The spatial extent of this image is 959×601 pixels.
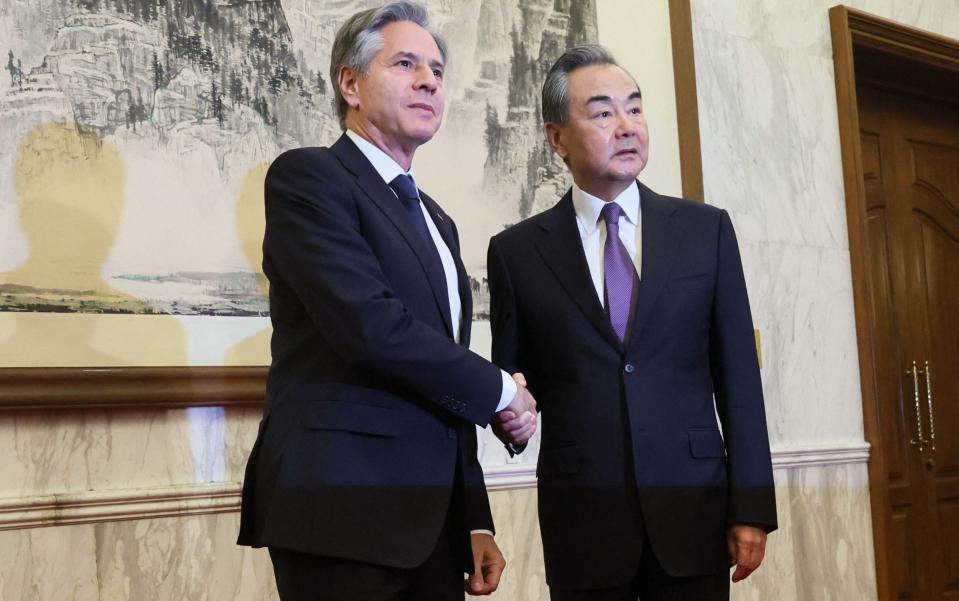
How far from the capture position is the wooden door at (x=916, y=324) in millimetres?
4797

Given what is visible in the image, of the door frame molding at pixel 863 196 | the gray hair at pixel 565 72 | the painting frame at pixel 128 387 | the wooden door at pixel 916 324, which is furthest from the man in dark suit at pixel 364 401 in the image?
the wooden door at pixel 916 324

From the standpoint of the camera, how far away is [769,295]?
4.18 metres

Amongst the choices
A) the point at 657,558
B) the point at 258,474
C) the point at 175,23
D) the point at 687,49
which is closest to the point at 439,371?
the point at 258,474

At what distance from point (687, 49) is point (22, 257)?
245 cm

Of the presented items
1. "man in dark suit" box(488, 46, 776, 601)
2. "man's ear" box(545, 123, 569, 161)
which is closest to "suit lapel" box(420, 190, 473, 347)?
"man in dark suit" box(488, 46, 776, 601)

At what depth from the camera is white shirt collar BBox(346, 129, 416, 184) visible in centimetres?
199

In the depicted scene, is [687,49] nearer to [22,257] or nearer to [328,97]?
[328,97]

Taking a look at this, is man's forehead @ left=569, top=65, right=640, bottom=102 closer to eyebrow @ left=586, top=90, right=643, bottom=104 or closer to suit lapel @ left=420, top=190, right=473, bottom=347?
eyebrow @ left=586, top=90, right=643, bottom=104

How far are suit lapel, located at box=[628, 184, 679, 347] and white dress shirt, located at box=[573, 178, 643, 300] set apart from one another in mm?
21

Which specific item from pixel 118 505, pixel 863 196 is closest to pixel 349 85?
pixel 118 505

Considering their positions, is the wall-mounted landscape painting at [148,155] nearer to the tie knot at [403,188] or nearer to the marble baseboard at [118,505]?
the marble baseboard at [118,505]

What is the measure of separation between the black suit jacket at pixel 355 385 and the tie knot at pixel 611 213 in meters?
0.55

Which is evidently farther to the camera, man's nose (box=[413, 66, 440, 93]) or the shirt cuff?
man's nose (box=[413, 66, 440, 93])

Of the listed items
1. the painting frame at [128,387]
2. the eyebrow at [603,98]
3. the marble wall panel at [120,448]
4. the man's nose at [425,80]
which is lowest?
the marble wall panel at [120,448]
